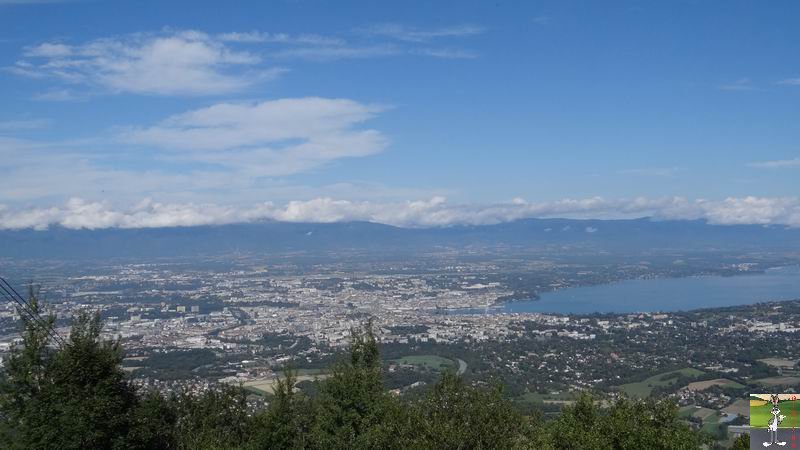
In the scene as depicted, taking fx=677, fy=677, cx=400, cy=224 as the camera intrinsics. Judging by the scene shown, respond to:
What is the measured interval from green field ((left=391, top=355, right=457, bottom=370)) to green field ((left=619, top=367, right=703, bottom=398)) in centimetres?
1005

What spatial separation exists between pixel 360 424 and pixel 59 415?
20.6ft

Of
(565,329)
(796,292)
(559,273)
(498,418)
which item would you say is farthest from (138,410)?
(559,273)

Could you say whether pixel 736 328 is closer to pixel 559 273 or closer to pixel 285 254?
pixel 559 273

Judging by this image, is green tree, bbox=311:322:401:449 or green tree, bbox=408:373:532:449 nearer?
green tree, bbox=408:373:532:449

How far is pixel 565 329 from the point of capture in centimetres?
5347

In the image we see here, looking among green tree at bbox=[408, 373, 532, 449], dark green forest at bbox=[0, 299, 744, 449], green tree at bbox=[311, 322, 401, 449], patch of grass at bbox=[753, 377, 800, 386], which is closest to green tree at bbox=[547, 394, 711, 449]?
dark green forest at bbox=[0, 299, 744, 449]

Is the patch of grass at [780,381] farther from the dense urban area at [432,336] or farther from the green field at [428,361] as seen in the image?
the green field at [428,361]

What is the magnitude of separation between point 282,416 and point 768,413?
10.3m

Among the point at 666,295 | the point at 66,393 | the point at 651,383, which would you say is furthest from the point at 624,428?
the point at 666,295

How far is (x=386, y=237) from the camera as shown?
17962 centimetres

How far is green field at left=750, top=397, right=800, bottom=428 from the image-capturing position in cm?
819

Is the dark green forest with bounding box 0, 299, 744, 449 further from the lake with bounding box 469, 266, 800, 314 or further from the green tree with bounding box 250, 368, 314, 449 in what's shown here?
the lake with bounding box 469, 266, 800, 314

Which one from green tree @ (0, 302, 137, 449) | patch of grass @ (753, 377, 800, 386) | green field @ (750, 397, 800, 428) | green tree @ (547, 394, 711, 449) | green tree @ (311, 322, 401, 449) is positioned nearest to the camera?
green field @ (750, 397, 800, 428)

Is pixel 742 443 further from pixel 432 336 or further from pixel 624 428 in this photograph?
pixel 432 336
